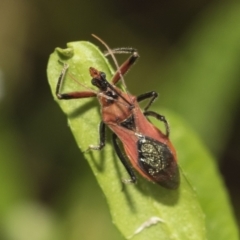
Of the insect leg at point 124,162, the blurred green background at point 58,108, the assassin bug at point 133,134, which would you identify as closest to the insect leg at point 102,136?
the assassin bug at point 133,134

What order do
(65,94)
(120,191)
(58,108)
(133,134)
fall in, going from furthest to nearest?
(58,108) → (133,134) → (65,94) → (120,191)

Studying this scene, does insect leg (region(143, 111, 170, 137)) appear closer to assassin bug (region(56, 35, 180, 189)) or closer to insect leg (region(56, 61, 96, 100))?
assassin bug (region(56, 35, 180, 189))

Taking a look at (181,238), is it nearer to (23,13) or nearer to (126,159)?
(126,159)

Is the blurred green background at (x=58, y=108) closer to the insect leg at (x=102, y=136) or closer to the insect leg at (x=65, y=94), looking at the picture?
the insect leg at (x=102, y=136)

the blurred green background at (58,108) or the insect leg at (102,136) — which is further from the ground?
the insect leg at (102,136)

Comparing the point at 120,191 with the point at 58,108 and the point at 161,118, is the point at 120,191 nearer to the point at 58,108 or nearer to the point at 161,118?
the point at 161,118

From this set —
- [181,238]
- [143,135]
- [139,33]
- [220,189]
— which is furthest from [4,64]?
[181,238]

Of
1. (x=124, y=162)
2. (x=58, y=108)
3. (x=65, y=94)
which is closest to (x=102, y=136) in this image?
(x=124, y=162)
